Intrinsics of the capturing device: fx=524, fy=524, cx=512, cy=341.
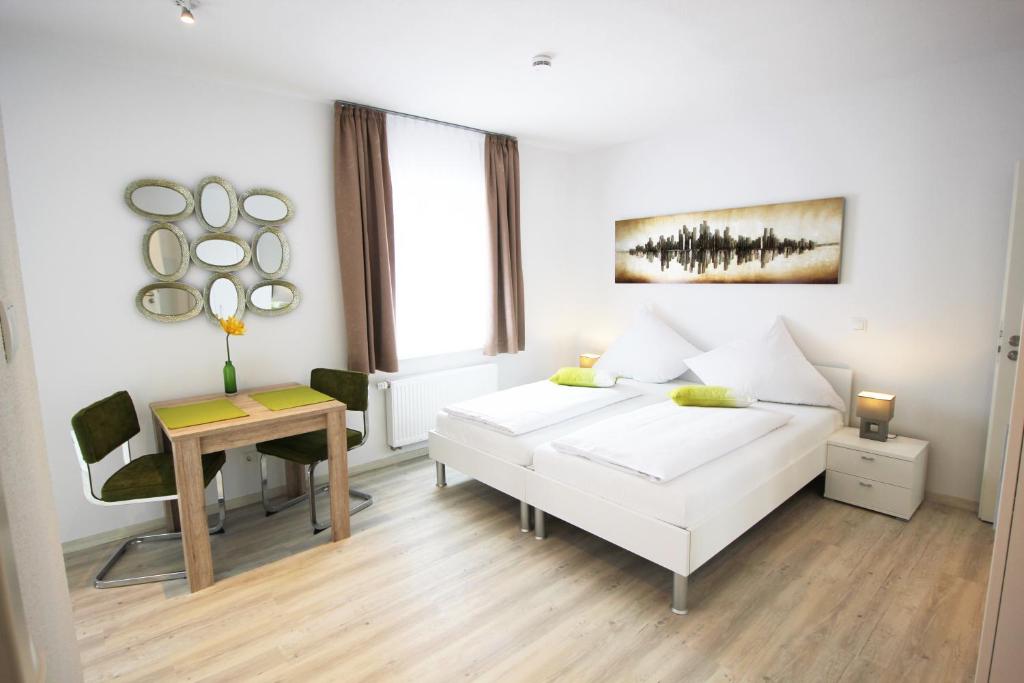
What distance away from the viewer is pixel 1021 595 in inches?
45.0

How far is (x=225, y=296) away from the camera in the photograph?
330cm

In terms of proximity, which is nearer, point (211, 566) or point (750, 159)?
point (211, 566)

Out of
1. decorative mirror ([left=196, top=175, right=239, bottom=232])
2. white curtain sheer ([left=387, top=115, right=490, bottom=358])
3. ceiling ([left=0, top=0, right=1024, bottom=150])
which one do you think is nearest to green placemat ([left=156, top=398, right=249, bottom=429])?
decorative mirror ([left=196, top=175, right=239, bottom=232])

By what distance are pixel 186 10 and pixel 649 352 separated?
3704 millimetres

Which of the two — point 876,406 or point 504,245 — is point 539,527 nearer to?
point 876,406

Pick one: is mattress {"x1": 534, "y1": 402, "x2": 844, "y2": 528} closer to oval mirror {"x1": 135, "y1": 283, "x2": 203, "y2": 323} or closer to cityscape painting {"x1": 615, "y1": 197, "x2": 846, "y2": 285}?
cityscape painting {"x1": 615, "y1": 197, "x2": 846, "y2": 285}

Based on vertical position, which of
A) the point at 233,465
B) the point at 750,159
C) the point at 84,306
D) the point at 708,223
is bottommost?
the point at 233,465

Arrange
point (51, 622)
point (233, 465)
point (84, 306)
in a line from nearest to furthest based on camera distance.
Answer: point (51, 622), point (84, 306), point (233, 465)

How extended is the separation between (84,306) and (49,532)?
2.36 metres

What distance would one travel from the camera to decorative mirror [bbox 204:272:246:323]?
10.7ft

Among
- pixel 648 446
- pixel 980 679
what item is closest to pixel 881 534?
pixel 648 446

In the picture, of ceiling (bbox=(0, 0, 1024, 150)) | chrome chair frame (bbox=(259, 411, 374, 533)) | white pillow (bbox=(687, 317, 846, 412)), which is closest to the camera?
ceiling (bbox=(0, 0, 1024, 150))

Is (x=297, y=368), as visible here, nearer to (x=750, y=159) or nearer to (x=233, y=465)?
(x=233, y=465)

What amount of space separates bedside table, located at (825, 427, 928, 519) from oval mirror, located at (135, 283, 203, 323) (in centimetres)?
409
